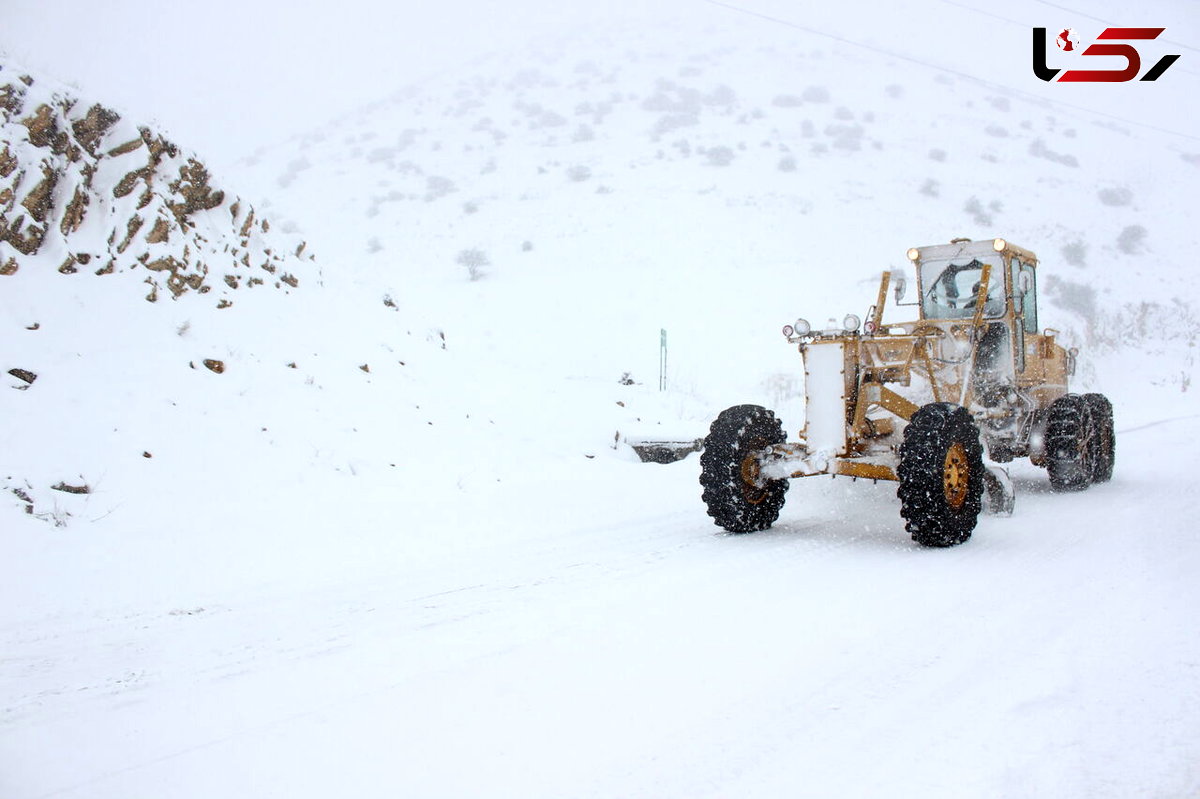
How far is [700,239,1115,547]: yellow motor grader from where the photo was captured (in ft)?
20.7

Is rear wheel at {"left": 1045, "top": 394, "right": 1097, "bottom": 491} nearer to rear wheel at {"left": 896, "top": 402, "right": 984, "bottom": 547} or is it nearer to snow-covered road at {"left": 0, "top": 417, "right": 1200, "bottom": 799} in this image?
snow-covered road at {"left": 0, "top": 417, "right": 1200, "bottom": 799}

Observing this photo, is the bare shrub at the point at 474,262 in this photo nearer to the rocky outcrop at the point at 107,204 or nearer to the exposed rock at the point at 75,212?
the rocky outcrop at the point at 107,204

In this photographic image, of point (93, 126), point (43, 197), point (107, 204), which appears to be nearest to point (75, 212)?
point (43, 197)

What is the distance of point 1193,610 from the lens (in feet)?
14.5

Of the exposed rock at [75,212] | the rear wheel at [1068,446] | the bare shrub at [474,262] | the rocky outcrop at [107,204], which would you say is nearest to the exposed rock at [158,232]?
the rocky outcrop at [107,204]

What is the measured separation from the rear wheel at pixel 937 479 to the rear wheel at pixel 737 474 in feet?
4.14

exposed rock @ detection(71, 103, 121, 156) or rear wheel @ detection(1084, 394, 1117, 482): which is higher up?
exposed rock @ detection(71, 103, 121, 156)

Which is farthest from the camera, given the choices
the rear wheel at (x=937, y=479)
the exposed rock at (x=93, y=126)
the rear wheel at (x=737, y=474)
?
the exposed rock at (x=93, y=126)

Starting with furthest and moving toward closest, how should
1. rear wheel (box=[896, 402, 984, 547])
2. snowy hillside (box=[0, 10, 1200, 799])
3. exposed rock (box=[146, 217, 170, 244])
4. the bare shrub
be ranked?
the bare shrub → exposed rock (box=[146, 217, 170, 244]) → rear wheel (box=[896, 402, 984, 547]) → snowy hillside (box=[0, 10, 1200, 799])

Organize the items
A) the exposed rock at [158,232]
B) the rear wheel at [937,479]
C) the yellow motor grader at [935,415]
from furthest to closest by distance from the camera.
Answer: the exposed rock at [158,232], the yellow motor grader at [935,415], the rear wheel at [937,479]

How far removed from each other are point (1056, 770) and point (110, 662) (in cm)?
406

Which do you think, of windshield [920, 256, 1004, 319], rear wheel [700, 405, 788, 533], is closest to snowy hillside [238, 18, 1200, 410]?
windshield [920, 256, 1004, 319]

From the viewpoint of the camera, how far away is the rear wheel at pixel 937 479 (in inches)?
238

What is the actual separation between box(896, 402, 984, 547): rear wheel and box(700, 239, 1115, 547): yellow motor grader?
10 mm
